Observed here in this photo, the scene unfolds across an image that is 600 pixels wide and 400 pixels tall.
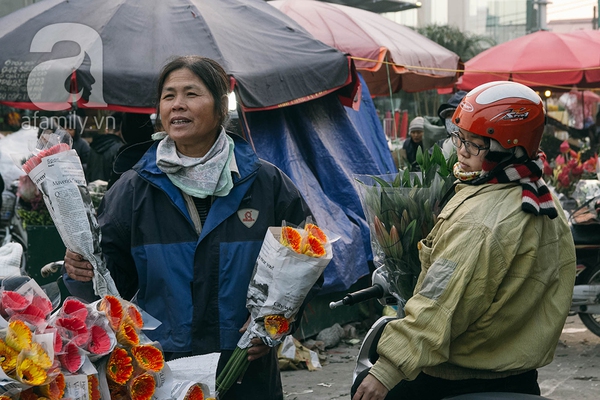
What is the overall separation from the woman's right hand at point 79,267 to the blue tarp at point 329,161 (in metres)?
4.20

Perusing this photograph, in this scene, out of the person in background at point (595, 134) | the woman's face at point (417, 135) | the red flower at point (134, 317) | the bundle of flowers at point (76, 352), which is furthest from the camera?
the person in background at point (595, 134)

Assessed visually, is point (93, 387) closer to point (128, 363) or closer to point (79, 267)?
point (128, 363)

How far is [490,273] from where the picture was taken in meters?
2.46

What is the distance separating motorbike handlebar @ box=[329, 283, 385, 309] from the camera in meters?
3.14

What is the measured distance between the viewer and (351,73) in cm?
758

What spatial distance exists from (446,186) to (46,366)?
1.78 meters

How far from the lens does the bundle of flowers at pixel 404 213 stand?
3078 mm

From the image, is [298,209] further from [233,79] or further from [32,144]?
[233,79]

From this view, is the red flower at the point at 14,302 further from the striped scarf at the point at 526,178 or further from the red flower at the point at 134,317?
the striped scarf at the point at 526,178

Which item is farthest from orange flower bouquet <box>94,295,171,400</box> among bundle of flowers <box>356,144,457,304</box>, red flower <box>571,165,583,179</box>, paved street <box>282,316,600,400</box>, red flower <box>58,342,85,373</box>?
red flower <box>571,165,583,179</box>

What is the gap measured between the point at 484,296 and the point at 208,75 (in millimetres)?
1276

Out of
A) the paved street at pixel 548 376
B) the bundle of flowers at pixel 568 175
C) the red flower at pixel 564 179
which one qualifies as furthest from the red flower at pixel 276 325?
the red flower at pixel 564 179

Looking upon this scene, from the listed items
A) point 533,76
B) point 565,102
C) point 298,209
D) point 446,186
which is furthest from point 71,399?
point 565,102

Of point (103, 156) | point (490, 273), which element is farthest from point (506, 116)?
point (103, 156)
